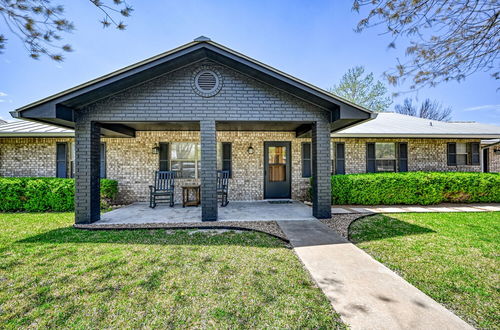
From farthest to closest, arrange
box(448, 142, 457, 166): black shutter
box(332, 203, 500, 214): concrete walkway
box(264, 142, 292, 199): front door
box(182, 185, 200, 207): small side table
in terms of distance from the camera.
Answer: box(448, 142, 457, 166): black shutter
box(264, 142, 292, 199): front door
box(182, 185, 200, 207): small side table
box(332, 203, 500, 214): concrete walkway

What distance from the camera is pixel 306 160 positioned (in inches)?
340

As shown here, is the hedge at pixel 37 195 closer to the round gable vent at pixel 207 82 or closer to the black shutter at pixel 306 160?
the round gable vent at pixel 207 82

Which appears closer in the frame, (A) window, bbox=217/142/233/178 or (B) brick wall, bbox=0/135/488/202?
(B) brick wall, bbox=0/135/488/202

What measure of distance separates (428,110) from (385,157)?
27.4 metres

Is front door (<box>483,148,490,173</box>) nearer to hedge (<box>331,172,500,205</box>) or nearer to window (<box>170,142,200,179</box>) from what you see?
hedge (<box>331,172,500,205</box>)

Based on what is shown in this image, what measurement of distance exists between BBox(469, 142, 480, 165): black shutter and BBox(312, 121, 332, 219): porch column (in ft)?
28.0

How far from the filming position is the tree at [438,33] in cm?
333

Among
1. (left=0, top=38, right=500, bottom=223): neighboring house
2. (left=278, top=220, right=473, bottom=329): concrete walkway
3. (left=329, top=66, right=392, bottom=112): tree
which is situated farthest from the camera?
(left=329, top=66, right=392, bottom=112): tree

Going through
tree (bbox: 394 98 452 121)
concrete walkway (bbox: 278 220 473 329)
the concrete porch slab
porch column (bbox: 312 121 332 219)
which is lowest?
concrete walkway (bbox: 278 220 473 329)

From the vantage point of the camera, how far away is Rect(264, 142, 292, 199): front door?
333 inches

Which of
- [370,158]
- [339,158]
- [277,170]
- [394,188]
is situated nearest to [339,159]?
[339,158]

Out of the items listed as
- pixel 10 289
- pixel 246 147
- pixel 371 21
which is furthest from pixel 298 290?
pixel 246 147

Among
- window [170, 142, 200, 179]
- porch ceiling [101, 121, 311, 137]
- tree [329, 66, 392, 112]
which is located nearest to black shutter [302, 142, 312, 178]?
porch ceiling [101, 121, 311, 137]

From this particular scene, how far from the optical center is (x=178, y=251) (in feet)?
11.7
